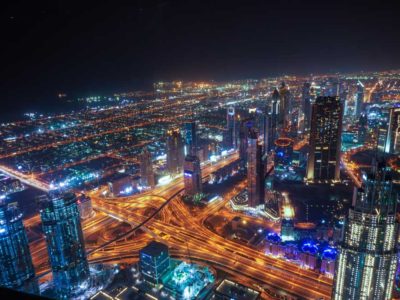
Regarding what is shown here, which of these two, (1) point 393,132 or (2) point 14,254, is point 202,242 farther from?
(1) point 393,132

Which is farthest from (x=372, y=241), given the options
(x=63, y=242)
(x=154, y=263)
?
(x=63, y=242)

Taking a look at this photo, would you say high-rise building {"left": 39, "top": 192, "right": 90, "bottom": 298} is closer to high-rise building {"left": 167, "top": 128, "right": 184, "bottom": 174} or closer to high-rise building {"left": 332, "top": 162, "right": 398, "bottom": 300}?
high-rise building {"left": 332, "top": 162, "right": 398, "bottom": 300}

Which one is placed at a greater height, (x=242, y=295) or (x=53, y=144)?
(x=53, y=144)

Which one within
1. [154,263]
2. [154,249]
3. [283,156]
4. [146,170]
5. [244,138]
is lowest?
[154,263]

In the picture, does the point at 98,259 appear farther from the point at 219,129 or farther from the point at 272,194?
the point at 219,129

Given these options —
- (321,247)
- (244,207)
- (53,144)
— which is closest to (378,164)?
(321,247)

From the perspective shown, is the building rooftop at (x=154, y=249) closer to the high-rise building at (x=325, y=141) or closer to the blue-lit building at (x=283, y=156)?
the blue-lit building at (x=283, y=156)

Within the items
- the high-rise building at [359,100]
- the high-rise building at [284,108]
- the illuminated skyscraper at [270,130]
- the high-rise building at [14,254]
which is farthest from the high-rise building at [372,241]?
the high-rise building at [359,100]
